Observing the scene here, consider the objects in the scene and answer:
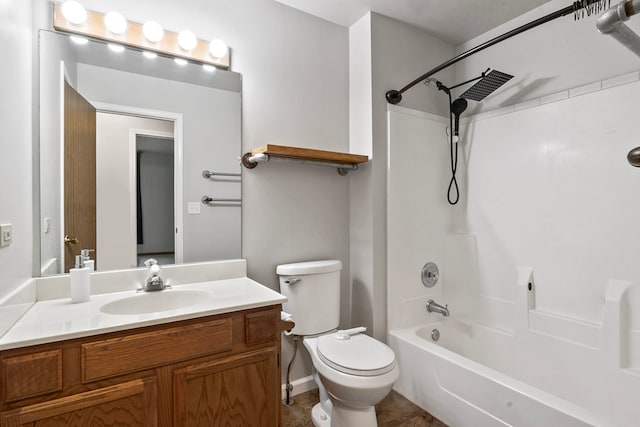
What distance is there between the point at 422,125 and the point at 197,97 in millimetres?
1508

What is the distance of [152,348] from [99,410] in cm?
23

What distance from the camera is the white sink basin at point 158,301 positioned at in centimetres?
141

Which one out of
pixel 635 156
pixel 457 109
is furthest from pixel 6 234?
pixel 457 109

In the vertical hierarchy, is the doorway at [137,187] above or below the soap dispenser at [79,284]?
above

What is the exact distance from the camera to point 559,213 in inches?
76.3

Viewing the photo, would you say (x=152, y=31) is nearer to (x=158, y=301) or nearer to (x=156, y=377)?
(x=158, y=301)

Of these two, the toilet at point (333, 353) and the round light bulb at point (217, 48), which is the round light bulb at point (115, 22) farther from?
the toilet at point (333, 353)

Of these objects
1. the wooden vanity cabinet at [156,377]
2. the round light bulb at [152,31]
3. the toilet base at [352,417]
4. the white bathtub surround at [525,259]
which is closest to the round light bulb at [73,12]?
the round light bulb at [152,31]

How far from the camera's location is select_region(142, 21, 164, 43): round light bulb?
1579mm

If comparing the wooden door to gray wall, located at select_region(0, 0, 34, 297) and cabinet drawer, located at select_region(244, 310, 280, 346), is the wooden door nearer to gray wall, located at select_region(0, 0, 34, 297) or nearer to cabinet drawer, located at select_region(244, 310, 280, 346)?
gray wall, located at select_region(0, 0, 34, 297)

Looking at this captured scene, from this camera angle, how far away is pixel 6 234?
1.06 m

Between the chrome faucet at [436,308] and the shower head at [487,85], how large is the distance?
1.44m

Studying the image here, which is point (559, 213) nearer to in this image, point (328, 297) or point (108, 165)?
point (328, 297)

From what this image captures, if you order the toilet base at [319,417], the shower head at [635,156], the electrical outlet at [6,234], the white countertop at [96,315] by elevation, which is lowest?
the toilet base at [319,417]
